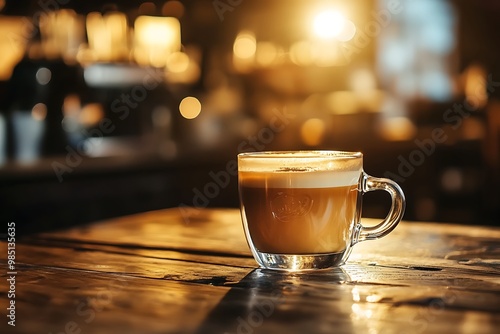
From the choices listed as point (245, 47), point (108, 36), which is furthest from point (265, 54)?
point (108, 36)

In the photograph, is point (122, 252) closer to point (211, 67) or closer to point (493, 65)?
point (211, 67)

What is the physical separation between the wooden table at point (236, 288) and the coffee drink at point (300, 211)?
0.04 m

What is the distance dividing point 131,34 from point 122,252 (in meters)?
4.47

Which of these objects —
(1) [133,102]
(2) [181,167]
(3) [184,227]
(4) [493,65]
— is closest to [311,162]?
(3) [184,227]

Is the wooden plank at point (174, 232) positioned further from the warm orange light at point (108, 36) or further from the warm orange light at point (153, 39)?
the warm orange light at point (153, 39)

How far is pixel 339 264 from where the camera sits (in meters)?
1.02

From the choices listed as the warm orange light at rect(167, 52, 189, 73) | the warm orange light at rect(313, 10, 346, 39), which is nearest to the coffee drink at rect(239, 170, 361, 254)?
the warm orange light at rect(167, 52, 189, 73)

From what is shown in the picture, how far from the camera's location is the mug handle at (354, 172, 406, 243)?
1.02 m

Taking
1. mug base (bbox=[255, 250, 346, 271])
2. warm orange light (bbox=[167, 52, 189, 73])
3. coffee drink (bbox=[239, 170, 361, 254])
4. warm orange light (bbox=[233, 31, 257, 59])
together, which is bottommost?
mug base (bbox=[255, 250, 346, 271])

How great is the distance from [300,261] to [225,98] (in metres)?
6.12

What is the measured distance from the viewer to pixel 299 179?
0.97 m

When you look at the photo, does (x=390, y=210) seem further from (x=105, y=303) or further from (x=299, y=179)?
(x=105, y=303)

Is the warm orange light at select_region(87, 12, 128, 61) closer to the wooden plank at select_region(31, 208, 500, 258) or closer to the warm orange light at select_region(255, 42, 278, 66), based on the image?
the warm orange light at select_region(255, 42, 278, 66)

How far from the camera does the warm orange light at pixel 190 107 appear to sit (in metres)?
6.54
